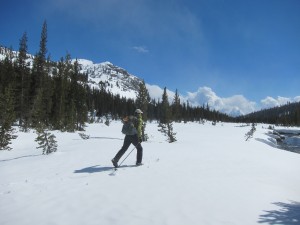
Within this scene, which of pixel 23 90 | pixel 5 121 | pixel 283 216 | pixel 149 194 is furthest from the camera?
pixel 23 90

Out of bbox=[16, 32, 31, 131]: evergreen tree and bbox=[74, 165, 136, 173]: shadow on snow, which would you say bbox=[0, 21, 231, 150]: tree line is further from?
bbox=[74, 165, 136, 173]: shadow on snow

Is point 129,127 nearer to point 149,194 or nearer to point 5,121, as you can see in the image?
point 149,194

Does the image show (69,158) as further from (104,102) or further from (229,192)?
(104,102)

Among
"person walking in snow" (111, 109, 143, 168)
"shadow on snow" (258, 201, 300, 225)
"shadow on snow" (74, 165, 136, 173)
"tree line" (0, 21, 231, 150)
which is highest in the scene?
"tree line" (0, 21, 231, 150)

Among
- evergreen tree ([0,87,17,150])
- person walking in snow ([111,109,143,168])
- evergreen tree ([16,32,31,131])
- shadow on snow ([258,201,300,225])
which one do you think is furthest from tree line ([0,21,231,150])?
shadow on snow ([258,201,300,225])

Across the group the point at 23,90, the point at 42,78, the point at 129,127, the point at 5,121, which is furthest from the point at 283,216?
the point at 42,78

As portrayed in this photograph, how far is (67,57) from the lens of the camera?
57.1 meters

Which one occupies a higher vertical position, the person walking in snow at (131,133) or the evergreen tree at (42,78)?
the evergreen tree at (42,78)

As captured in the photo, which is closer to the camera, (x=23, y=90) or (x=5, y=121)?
(x=5, y=121)

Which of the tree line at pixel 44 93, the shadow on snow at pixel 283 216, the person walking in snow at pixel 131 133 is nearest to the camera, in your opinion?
the shadow on snow at pixel 283 216

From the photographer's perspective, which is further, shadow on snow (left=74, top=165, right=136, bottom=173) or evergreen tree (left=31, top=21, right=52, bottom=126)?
evergreen tree (left=31, top=21, right=52, bottom=126)

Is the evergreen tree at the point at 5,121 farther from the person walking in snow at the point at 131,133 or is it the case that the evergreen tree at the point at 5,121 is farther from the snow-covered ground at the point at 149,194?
the person walking in snow at the point at 131,133

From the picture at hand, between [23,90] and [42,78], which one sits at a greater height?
[42,78]

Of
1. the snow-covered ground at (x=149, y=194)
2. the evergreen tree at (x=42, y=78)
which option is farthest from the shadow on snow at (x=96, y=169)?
the evergreen tree at (x=42, y=78)
